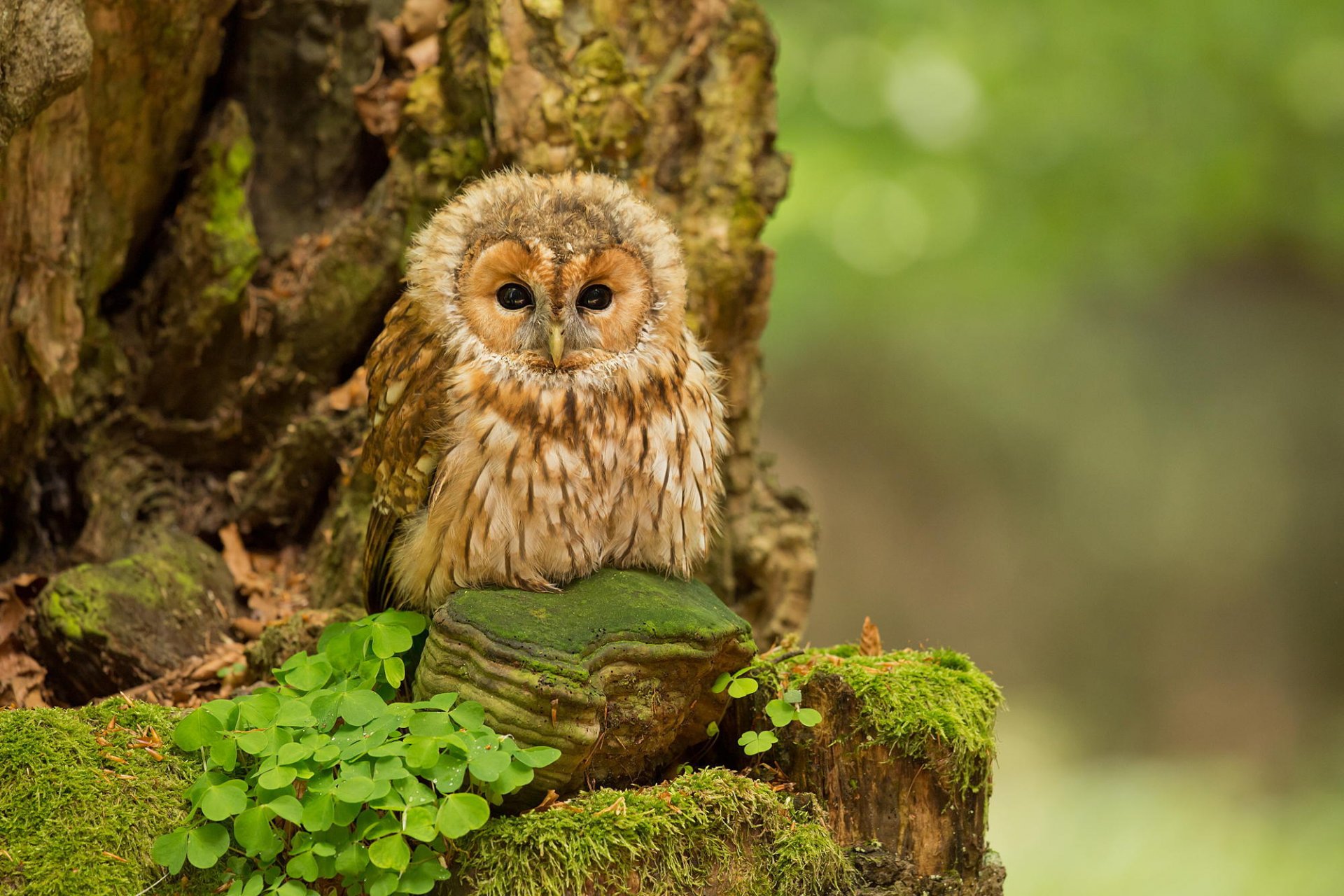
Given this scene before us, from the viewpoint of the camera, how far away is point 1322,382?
645 cm

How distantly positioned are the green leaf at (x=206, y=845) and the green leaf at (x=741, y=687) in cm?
89

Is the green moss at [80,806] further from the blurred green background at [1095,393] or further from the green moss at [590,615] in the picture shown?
the blurred green background at [1095,393]

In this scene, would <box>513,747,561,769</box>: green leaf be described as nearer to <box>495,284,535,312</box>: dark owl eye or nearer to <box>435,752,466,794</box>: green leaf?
<box>435,752,466,794</box>: green leaf

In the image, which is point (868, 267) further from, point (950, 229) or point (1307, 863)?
point (1307, 863)

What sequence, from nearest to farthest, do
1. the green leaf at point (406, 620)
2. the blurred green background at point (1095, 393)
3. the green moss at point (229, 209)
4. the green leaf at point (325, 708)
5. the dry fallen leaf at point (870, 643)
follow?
1. the green leaf at point (325, 708)
2. the green leaf at point (406, 620)
3. the dry fallen leaf at point (870, 643)
4. the green moss at point (229, 209)
5. the blurred green background at point (1095, 393)

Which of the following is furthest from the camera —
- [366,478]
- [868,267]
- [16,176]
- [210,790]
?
[868,267]

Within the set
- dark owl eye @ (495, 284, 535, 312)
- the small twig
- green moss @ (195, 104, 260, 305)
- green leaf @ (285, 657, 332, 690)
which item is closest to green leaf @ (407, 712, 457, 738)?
green leaf @ (285, 657, 332, 690)

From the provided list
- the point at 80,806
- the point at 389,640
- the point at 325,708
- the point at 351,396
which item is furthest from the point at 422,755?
the point at 351,396

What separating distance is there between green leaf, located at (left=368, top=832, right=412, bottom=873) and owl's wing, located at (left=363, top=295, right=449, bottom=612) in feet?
2.41

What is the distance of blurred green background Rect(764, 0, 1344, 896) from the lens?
551cm

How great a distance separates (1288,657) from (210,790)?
20.8 ft

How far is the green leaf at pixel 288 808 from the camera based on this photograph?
1.72m

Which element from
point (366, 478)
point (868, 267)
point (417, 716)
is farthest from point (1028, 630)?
point (417, 716)

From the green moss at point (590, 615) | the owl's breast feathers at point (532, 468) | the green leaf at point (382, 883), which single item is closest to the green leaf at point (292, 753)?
the green leaf at point (382, 883)
